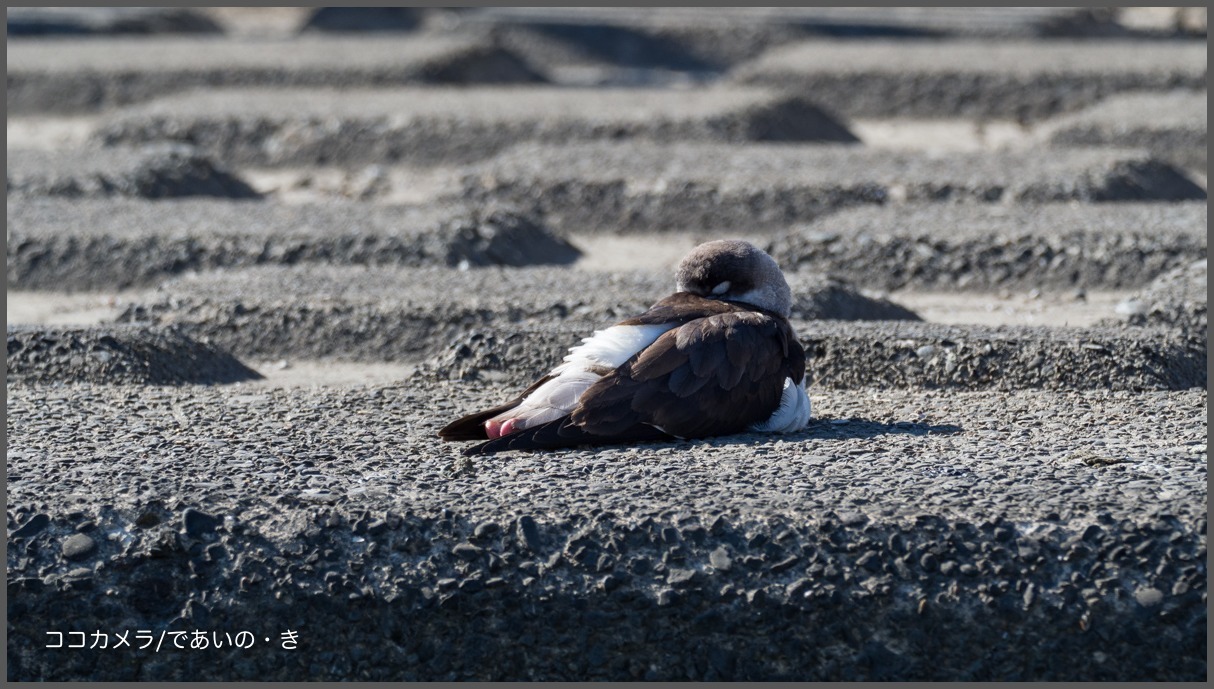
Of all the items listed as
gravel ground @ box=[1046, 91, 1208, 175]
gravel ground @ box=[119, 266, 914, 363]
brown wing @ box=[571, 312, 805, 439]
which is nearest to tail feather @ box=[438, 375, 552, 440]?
brown wing @ box=[571, 312, 805, 439]

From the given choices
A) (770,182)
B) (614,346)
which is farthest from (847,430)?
(770,182)

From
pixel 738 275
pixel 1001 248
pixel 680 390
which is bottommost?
pixel 1001 248

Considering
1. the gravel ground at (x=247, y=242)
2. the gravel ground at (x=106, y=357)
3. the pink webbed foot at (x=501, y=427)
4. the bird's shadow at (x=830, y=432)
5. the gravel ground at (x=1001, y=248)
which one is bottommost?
the gravel ground at (x=247, y=242)

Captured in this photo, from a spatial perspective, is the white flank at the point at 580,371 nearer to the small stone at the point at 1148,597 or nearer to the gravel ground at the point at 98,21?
the small stone at the point at 1148,597

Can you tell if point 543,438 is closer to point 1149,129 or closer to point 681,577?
point 681,577

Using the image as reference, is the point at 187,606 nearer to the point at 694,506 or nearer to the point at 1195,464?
the point at 694,506

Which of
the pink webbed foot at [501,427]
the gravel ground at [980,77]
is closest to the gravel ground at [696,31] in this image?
the gravel ground at [980,77]

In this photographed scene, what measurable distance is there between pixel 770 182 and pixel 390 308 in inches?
99.1

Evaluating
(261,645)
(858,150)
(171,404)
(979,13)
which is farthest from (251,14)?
(261,645)

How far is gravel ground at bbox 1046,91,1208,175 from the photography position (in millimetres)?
7945

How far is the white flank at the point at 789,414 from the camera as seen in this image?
3.35 m

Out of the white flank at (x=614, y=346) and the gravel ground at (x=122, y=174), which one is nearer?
the white flank at (x=614, y=346)

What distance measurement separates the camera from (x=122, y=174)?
23.4ft

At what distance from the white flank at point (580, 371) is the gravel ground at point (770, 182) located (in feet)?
11.3
